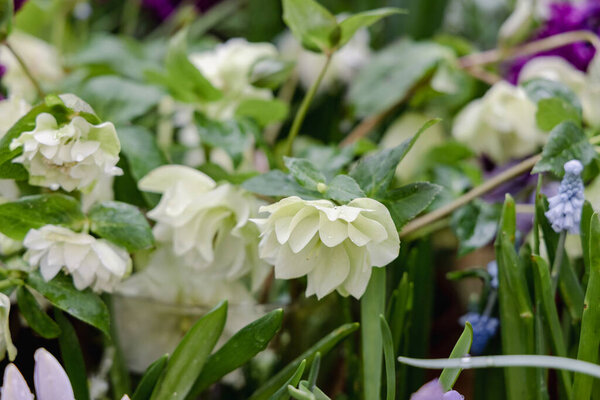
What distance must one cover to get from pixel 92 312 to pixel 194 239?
2.8 inches

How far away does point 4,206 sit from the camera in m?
0.31

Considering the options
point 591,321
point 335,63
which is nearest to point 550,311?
point 591,321

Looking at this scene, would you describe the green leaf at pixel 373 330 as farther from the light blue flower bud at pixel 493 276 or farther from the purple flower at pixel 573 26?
the purple flower at pixel 573 26

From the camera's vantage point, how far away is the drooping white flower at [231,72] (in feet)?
1.59

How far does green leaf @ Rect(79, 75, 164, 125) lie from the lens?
1.42 ft

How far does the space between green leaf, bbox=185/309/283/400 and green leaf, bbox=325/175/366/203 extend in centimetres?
6

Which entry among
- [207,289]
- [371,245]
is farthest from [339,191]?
[207,289]

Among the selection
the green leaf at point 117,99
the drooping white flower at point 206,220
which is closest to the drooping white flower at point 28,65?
the green leaf at point 117,99

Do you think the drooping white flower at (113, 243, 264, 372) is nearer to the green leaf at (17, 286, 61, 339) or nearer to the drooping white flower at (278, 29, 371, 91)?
the green leaf at (17, 286, 61, 339)

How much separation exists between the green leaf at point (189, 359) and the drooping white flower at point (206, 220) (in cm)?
5

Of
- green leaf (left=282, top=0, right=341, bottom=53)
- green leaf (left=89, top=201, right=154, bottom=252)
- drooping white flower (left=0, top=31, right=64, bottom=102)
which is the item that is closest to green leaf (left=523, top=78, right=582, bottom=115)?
green leaf (left=282, top=0, right=341, bottom=53)

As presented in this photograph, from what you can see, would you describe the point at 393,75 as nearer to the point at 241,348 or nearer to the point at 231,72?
the point at 231,72

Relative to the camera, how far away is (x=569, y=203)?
29 centimetres

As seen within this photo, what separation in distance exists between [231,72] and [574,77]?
0.24 metres
